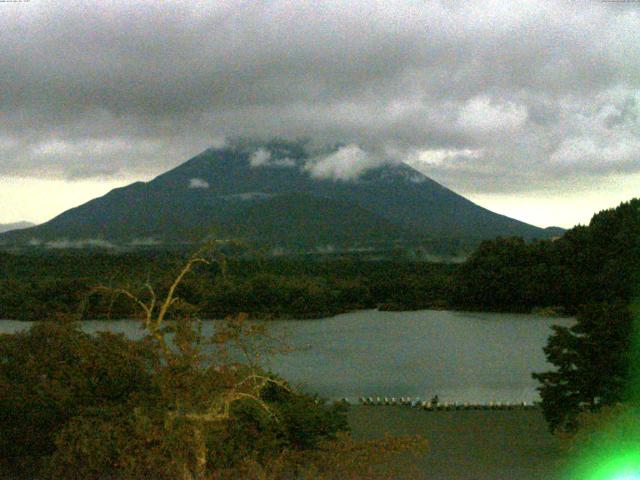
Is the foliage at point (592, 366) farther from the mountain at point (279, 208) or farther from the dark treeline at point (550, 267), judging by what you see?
the mountain at point (279, 208)

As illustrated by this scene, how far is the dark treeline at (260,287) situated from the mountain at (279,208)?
48.1 feet

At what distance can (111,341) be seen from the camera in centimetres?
629

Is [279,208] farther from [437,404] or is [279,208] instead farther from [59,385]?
[59,385]

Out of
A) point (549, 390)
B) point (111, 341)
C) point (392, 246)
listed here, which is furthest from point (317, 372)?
point (392, 246)

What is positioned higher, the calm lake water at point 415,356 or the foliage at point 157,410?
the foliage at point 157,410

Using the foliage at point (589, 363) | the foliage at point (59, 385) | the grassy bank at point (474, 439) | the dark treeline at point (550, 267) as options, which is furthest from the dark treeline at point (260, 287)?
the foliage at point (59, 385)

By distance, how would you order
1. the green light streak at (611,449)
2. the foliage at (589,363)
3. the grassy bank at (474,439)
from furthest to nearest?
the foliage at (589,363) → the grassy bank at (474,439) → the green light streak at (611,449)

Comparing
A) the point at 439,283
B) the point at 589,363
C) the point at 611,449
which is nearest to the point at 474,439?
the point at 589,363

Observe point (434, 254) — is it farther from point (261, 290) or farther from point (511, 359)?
point (511, 359)

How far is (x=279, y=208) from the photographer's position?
216 ft

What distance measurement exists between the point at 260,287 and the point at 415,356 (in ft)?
37.7

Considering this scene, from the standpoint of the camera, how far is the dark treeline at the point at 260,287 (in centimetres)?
2678

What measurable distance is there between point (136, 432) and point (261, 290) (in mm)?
24574

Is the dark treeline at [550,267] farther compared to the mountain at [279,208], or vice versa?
the mountain at [279,208]
